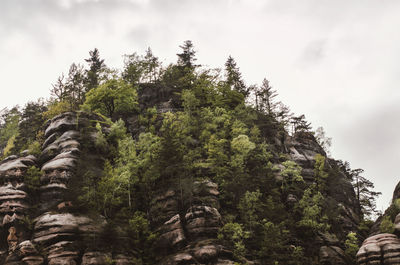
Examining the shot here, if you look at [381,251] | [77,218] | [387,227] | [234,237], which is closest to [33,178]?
[77,218]

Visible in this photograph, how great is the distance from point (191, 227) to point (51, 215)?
1635 cm

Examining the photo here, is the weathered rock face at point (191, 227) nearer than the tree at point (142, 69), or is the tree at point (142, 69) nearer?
the weathered rock face at point (191, 227)

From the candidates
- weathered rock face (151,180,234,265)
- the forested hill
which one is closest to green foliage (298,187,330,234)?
the forested hill

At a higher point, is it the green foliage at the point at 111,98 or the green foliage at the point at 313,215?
the green foliage at the point at 111,98

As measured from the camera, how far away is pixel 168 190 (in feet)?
139

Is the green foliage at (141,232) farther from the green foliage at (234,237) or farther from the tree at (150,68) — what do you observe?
the tree at (150,68)

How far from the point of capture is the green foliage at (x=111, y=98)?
58781 mm

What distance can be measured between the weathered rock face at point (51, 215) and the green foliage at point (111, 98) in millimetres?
13788

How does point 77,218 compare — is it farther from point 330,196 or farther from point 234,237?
point 330,196

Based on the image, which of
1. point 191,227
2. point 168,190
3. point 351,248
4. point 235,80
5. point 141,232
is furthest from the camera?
point 235,80

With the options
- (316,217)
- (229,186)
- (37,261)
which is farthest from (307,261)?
(37,261)

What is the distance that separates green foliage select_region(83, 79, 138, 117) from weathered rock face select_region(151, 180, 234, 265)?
81.3ft

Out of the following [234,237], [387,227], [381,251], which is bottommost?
[381,251]

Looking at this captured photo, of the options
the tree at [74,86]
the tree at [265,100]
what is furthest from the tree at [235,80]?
the tree at [74,86]
